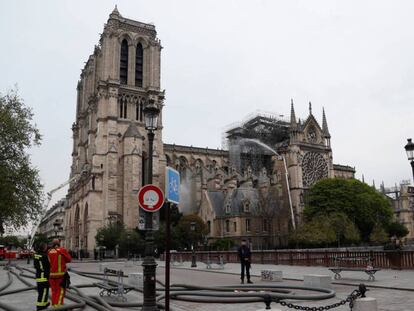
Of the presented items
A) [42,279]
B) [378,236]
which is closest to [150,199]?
[42,279]

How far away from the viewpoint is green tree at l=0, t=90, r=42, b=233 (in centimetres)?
3297

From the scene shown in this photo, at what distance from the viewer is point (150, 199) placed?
8.33 metres

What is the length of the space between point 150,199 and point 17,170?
30599mm

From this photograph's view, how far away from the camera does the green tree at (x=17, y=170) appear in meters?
33.0

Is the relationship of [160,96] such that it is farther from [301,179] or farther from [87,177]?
[301,179]

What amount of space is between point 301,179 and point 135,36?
118ft

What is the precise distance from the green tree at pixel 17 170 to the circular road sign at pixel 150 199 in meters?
26.6

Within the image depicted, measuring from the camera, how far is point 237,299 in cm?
1070

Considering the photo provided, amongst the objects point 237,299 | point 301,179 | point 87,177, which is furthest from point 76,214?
point 237,299

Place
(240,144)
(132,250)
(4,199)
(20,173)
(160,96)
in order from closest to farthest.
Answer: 1. (4,199)
2. (20,173)
3. (132,250)
4. (160,96)
5. (240,144)

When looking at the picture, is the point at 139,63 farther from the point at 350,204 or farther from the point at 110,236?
the point at 350,204

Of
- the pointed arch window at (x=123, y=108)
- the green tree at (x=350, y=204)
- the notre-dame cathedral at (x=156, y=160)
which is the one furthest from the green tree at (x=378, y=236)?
the pointed arch window at (x=123, y=108)

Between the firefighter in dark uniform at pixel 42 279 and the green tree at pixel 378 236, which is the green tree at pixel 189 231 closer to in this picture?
the green tree at pixel 378 236

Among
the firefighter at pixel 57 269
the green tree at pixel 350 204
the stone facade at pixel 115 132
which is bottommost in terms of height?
the firefighter at pixel 57 269
